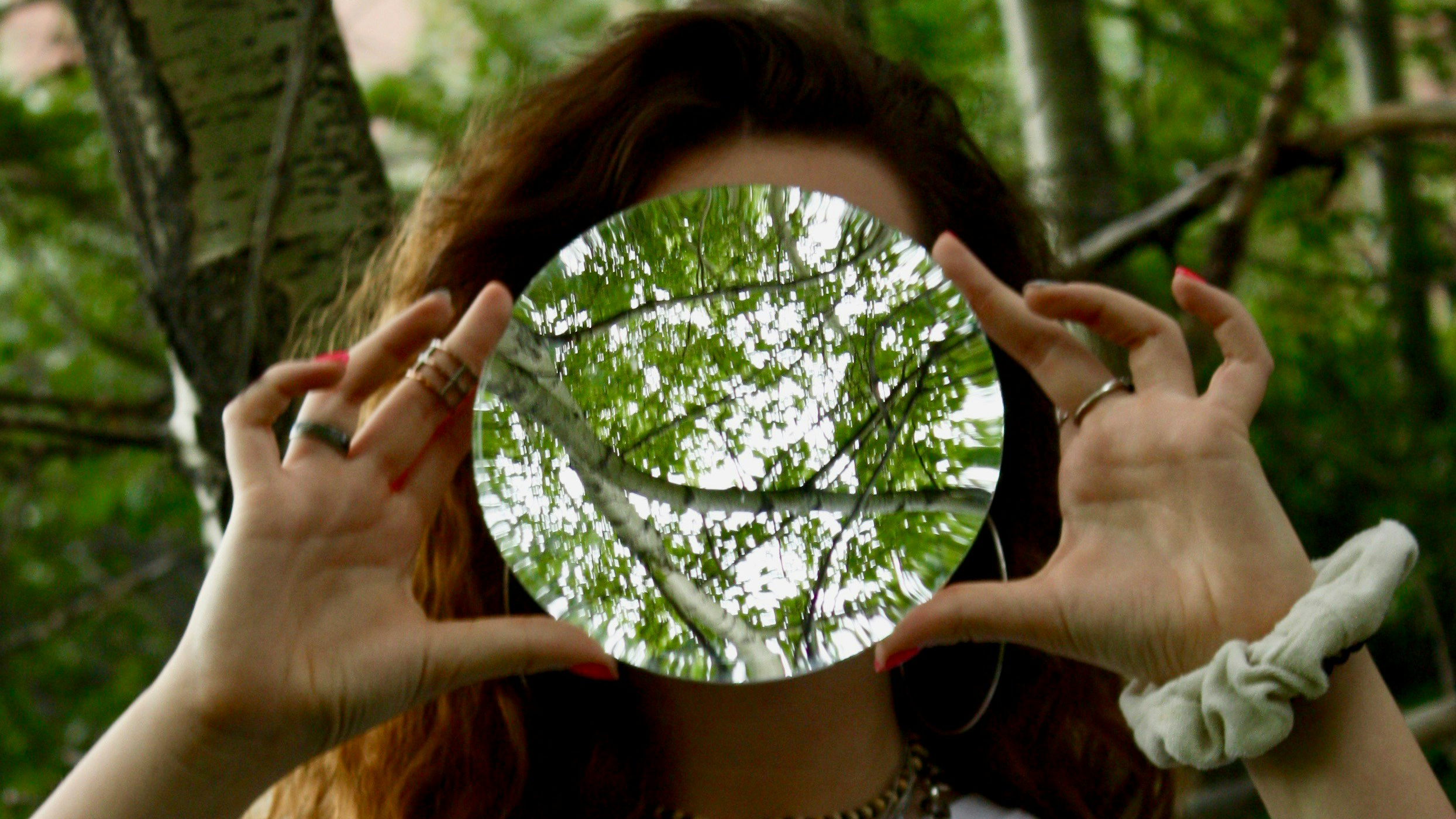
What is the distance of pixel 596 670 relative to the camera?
1.53 meters

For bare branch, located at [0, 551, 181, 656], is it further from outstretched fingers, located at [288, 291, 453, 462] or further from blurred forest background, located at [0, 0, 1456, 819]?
outstretched fingers, located at [288, 291, 453, 462]

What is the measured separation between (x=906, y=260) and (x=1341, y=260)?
3.72 metres

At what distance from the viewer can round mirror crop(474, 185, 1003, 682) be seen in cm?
150

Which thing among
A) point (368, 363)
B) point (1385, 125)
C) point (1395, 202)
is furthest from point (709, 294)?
point (1395, 202)

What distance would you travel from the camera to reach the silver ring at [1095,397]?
1627 mm

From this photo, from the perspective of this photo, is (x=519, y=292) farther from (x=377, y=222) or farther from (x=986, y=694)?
(x=986, y=694)

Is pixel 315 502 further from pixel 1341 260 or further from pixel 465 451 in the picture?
pixel 1341 260

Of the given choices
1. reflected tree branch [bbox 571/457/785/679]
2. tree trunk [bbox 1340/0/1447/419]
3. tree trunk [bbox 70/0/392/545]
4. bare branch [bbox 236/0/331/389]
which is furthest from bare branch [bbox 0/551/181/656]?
tree trunk [bbox 1340/0/1447/419]

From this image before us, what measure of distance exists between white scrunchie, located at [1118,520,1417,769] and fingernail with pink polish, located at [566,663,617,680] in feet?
2.44

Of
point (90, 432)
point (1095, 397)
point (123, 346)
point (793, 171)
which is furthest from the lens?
point (123, 346)

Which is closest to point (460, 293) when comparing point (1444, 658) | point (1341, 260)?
point (1444, 658)

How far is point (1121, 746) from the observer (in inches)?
88.5

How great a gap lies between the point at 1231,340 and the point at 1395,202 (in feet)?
11.9

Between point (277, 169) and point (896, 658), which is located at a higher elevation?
point (277, 169)
